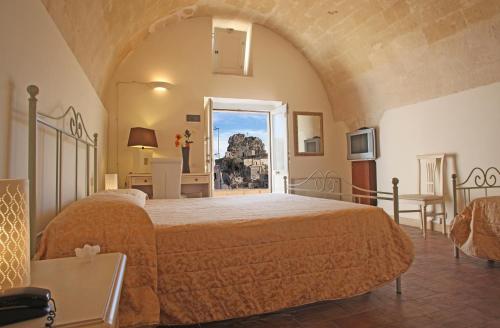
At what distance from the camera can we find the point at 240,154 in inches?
337

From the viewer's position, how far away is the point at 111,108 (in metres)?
4.67

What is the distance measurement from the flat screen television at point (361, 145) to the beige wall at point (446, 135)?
0.14m

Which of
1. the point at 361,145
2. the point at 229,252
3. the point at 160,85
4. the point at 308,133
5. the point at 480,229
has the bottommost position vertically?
the point at 480,229

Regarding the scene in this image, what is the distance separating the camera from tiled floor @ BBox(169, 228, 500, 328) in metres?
1.76

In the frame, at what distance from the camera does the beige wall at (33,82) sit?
1.22m

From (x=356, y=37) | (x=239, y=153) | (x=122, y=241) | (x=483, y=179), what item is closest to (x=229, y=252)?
(x=122, y=241)

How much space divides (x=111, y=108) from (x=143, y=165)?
1.03m

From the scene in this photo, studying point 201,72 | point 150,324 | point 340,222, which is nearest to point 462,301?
point 340,222

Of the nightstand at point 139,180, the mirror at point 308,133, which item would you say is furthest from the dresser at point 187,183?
the mirror at point 308,133

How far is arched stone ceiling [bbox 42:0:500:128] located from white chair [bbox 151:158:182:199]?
3.81 ft

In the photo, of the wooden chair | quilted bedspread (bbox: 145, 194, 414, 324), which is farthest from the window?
quilted bedspread (bbox: 145, 194, 414, 324)

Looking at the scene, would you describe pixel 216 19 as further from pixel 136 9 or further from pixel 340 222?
pixel 340 222

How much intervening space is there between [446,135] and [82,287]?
14.8 ft

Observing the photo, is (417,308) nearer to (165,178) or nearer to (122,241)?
(122,241)
